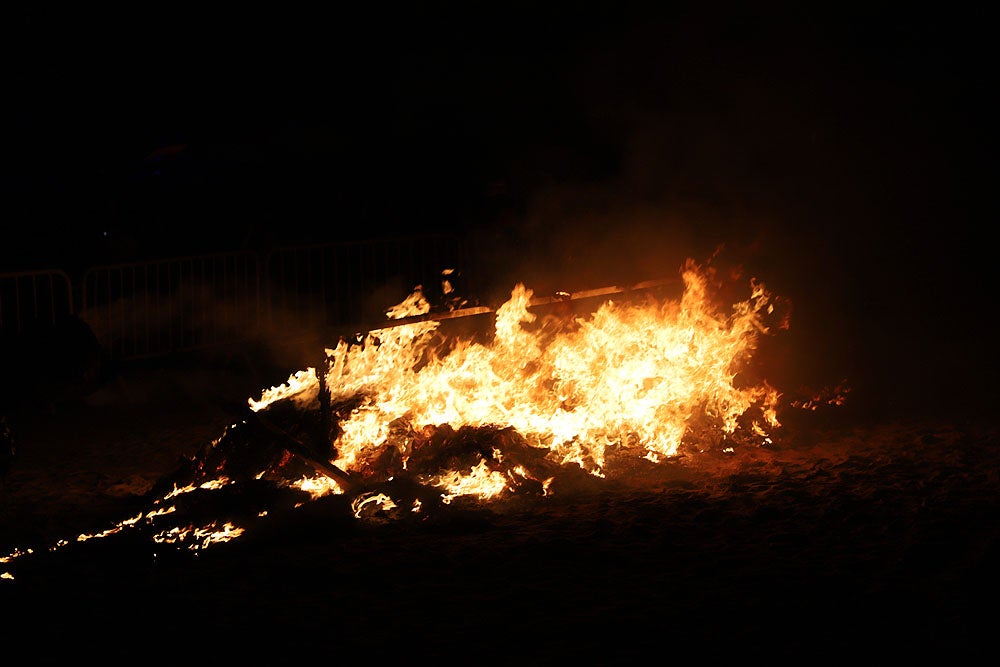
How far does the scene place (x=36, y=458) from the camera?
7.89m

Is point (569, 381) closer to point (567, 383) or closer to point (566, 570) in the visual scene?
point (567, 383)

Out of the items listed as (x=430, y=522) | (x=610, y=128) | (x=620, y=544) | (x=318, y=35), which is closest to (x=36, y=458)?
(x=430, y=522)

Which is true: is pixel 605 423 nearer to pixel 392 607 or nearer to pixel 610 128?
pixel 392 607

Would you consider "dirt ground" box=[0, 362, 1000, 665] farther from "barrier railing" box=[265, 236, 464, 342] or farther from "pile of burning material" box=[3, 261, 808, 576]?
"barrier railing" box=[265, 236, 464, 342]

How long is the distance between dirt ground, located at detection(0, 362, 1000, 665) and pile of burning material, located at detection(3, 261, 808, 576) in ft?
0.70

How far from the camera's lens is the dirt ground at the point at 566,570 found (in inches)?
178

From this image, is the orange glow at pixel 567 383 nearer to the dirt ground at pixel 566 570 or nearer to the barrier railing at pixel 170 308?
the dirt ground at pixel 566 570

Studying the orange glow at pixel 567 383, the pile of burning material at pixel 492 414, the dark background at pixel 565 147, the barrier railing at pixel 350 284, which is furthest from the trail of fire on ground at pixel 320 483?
the barrier railing at pixel 350 284

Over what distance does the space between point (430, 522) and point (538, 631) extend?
167 cm

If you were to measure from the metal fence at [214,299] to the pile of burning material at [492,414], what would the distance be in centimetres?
128

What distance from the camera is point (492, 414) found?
24.9 ft

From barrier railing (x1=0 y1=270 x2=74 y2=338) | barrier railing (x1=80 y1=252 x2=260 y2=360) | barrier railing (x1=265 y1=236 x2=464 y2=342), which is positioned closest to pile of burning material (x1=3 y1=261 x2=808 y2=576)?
barrier railing (x1=0 y1=270 x2=74 y2=338)

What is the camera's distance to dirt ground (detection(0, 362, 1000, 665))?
4.53 m

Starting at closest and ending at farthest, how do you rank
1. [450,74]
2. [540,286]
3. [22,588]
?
[22,588] → [540,286] → [450,74]
